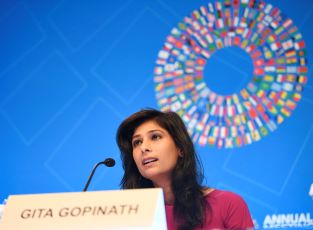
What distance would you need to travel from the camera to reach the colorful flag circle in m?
2.80

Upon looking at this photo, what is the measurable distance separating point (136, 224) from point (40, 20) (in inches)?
96.1

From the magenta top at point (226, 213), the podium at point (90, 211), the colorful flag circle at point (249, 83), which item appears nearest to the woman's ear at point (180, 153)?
the magenta top at point (226, 213)

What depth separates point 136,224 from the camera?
105 centimetres

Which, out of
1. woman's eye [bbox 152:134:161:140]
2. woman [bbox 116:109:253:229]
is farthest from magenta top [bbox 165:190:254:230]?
woman's eye [bbox 152:134:161:140]

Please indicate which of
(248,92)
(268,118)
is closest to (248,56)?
(248,92)

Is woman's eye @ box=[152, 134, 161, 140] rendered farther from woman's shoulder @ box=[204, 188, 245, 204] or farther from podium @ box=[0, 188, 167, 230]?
podium @ box=[0, 188, 167, 230]

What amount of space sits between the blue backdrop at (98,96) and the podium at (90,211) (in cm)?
169

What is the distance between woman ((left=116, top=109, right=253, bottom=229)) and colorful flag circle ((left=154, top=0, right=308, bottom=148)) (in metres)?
0.91

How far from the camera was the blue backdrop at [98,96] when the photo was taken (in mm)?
2727

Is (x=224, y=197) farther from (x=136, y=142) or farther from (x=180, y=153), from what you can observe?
(x=136, y=142)

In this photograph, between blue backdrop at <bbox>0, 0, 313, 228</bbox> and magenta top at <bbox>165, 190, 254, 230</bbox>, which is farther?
blue backdrop at <bbox>0, 0, 313, 228</bbox>

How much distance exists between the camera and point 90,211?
43.8 inches

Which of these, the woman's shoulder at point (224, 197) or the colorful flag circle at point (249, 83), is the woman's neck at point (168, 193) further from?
the colorful flag circle at point (249, 83)

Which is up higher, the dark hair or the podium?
the dark hair
